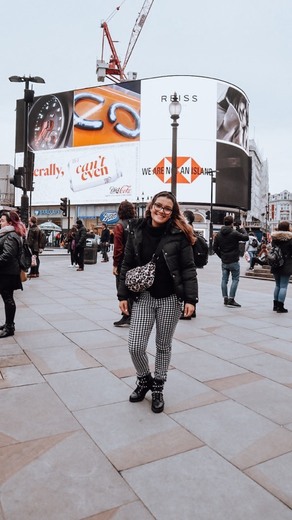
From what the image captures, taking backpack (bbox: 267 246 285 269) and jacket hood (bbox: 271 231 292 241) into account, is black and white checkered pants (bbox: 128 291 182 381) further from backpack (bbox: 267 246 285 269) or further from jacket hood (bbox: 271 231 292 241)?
jacket hood (bbox: 271 231 292 241)

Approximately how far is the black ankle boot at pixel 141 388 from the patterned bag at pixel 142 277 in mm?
787

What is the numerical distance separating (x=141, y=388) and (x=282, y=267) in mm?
5031

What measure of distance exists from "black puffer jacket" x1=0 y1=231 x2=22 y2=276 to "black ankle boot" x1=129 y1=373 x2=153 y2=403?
2.66 m

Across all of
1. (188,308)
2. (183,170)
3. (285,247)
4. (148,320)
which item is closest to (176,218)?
(188,308)

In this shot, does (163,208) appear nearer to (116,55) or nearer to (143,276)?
(143,276)

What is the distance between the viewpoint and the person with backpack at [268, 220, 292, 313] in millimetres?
7668

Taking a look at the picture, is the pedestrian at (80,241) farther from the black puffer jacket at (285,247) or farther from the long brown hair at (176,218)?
the long brown hair at (176,218)

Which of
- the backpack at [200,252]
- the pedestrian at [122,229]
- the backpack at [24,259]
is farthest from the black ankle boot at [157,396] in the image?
the backpack at [200,252]

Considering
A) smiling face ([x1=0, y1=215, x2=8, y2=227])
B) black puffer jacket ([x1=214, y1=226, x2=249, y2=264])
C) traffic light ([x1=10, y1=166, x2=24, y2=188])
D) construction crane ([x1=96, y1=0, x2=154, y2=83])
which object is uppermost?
construction crane ([x1=96, y1=0, x2=154, y2=83])

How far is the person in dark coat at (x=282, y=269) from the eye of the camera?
25.2 ft

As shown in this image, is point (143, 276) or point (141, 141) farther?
point (141, 141)

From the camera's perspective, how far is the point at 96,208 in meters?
62.0

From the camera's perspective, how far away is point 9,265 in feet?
→ 17.6

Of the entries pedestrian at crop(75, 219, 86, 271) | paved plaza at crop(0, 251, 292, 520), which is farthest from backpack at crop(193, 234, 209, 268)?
pedestrian at crop(75, 219, 86, 271)
